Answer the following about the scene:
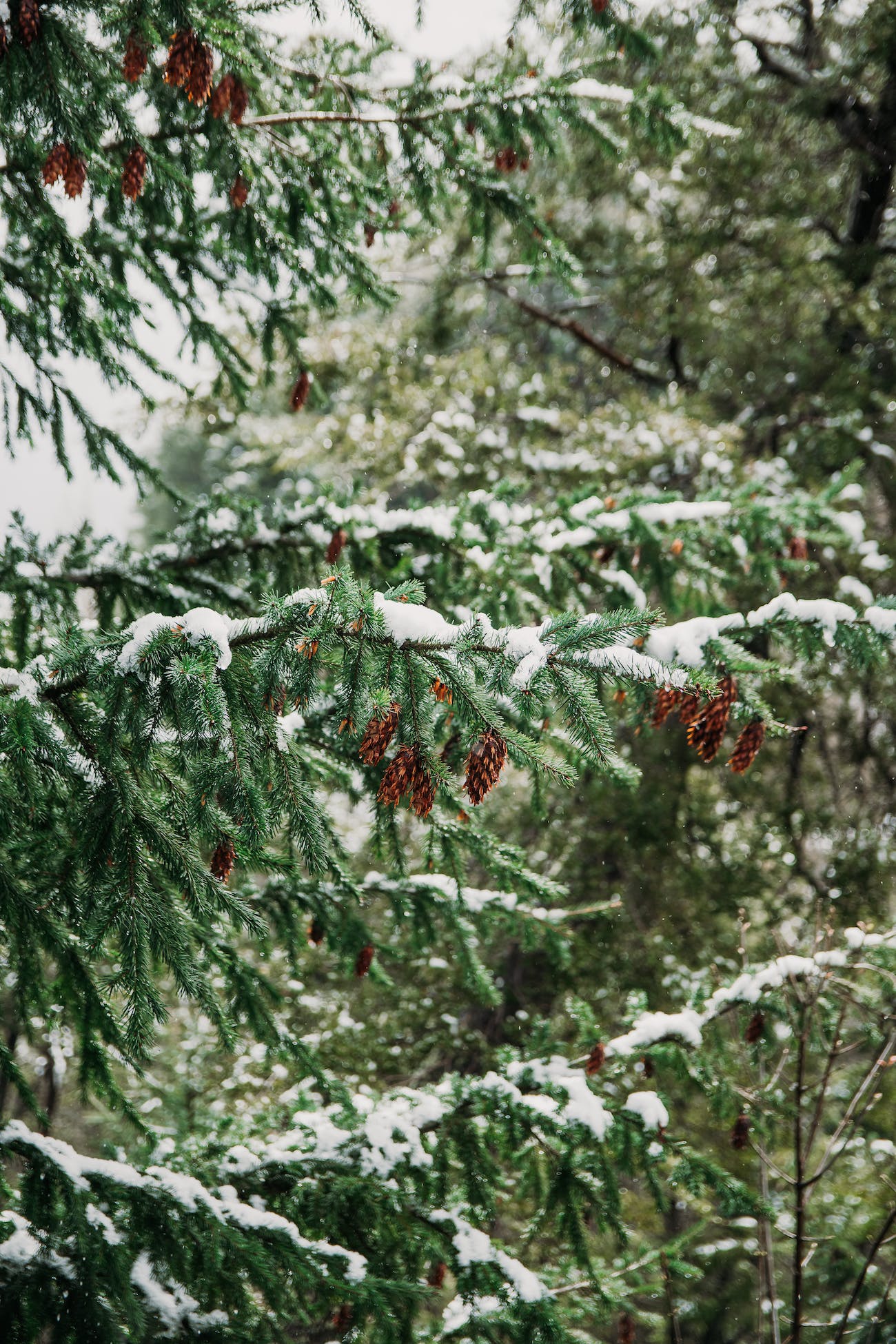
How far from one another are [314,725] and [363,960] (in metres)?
1.05

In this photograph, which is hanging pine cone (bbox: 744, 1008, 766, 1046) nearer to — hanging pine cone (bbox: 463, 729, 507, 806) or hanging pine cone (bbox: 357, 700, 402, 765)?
hanging pine cone (bbox: 463, 729, 507, 806)

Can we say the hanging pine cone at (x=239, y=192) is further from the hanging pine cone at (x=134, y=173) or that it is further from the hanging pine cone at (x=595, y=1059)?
the hanging pine cone at (x=595, y=1059)

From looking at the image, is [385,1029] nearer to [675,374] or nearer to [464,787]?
[464,787]

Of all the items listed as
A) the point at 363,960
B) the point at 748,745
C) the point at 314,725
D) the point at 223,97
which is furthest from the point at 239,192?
the point at 363,960

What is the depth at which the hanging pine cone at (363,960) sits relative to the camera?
3225mm

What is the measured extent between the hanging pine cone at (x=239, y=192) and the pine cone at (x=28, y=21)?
2.48 ft

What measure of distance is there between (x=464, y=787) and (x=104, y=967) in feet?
21.5

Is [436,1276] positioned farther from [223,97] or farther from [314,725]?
[223,97]

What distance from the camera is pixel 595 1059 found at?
3074 millimetres

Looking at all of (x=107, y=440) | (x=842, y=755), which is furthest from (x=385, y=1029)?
(x=107, y=440)

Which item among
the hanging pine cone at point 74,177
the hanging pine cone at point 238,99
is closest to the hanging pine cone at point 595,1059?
the hanging pine cone at point 74,177

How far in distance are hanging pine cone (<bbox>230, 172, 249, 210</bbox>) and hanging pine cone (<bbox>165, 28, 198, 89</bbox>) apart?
666 mm

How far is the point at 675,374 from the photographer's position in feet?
31.2

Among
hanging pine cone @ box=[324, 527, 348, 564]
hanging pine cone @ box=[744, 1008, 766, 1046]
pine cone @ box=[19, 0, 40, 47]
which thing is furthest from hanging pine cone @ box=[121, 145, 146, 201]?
hanging pine cone @ box=[744, 1008, 766, 1046]
